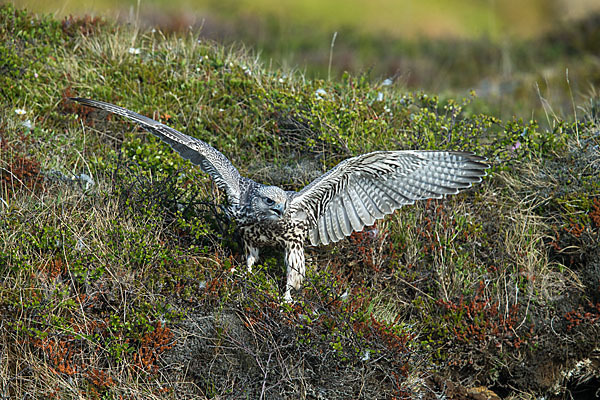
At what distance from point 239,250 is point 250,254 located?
23 centimetres

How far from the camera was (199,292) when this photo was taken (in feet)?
15.5

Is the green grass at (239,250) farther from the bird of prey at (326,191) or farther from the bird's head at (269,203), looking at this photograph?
the bird's head at (269,203)

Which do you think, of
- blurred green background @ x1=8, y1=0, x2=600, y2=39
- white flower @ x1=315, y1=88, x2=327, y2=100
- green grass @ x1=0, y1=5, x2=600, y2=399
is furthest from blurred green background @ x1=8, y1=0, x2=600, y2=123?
green grass @ x1=0, y1=5, x2=600, y2=399

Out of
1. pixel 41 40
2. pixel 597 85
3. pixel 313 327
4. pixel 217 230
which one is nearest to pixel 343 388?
pixel 313 327

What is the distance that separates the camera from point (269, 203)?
4.60 metres

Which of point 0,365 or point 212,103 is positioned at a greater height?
point 212,103

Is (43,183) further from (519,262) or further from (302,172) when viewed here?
(519,262)

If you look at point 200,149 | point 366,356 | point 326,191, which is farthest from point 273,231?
point 366,356

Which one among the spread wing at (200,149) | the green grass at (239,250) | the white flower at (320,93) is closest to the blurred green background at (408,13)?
the green grass at (239,250)

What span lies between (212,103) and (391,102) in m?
1.84

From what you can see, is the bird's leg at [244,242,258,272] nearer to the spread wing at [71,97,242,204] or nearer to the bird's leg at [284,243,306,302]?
the bird's leg at [284,243,306,302]

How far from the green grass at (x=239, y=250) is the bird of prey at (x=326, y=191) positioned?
0.30 m

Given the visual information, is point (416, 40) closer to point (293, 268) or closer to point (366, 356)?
point (293, 268)

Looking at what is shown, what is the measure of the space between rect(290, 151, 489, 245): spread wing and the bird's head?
0.76ft
